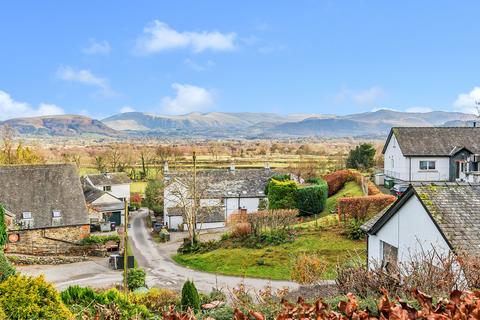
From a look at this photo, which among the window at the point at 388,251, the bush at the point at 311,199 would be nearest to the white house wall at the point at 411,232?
the window at the point at 388,251

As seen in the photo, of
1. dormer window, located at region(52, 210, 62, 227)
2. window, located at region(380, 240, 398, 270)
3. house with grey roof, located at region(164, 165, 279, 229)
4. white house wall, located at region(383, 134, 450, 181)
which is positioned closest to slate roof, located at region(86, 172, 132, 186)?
house with grey roof, located at region(164, 165, 279, 229)

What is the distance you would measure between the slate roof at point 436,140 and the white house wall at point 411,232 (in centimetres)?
3127

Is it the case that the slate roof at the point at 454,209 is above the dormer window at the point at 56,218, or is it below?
above

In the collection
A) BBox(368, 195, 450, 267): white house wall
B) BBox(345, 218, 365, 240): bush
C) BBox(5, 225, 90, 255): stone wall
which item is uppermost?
BBox(368, 195, 450, 267): white house wall

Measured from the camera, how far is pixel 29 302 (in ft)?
34.2

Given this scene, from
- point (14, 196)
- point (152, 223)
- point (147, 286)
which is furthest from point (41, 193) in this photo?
point (147, 286)

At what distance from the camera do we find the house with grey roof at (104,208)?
4684 cm

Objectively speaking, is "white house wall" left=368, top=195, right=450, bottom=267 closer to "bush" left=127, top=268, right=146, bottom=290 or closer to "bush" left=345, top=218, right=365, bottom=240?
"bush" left=127, top=268, right=146, bottom=290

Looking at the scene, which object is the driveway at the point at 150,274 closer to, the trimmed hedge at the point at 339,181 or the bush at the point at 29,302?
the bush at the point at 29,302

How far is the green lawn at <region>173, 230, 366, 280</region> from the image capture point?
1053 inches

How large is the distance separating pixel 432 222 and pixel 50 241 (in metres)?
30.5

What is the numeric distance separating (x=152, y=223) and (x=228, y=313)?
134 feet

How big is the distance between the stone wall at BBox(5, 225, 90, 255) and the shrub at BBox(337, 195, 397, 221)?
19.1m

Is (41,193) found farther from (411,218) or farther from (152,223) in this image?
(411,218)
